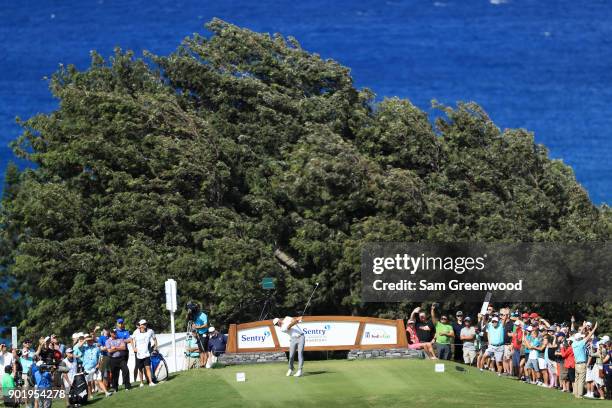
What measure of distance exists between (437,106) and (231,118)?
947 centimetres

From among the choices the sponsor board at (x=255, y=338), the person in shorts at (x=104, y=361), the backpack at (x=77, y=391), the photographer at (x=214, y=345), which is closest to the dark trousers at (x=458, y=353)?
the sponsor board at (x=255, y=338)

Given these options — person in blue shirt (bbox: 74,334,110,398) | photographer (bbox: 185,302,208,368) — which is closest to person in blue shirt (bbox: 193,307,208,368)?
photographer (bbox: 185,302,208,368)

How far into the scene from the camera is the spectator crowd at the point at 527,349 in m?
34.8

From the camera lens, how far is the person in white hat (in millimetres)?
36906

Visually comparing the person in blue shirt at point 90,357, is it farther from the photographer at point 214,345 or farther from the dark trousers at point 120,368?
the photographer at point 214,345

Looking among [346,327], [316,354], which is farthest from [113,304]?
[346,327]

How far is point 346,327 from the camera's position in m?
42.4

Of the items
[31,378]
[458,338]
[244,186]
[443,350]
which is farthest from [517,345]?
[244,186]

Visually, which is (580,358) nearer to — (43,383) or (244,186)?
(43,383)

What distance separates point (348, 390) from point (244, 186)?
75.0 ft

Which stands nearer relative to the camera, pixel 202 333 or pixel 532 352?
pixel 532 352

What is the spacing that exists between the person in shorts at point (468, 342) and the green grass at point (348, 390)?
139 cm

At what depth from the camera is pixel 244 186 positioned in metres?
57.7

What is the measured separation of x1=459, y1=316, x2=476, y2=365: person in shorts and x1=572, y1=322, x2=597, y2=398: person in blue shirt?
6.10 metres
